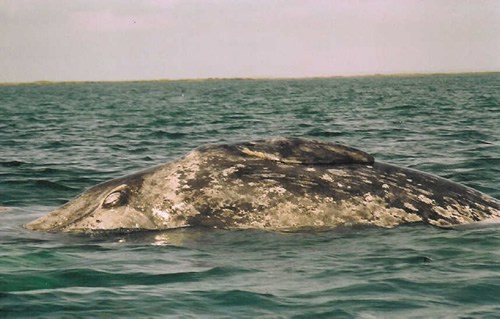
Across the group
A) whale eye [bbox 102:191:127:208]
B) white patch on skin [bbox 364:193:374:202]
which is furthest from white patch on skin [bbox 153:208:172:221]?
white patch on skin [bbox 364:193:374:202]

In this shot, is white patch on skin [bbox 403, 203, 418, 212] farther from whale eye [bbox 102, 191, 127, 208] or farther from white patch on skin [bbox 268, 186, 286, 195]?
whale eye [bbox 102, 191, 127, 208]

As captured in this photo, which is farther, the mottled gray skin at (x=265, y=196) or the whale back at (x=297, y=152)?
the whale back at (x=297, y=152)

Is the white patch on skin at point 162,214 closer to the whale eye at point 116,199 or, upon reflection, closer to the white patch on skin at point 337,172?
the whale eye at point 116,199

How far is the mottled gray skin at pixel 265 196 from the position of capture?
8195mm

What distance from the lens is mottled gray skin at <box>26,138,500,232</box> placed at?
323 inches

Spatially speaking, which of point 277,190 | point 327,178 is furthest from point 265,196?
point 327,178

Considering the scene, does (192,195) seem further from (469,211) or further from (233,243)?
(469,211)

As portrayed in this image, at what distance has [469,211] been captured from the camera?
28.3ft

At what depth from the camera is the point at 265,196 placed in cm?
826

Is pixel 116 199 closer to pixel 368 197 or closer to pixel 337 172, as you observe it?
pixel 337 172

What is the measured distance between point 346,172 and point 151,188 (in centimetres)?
206

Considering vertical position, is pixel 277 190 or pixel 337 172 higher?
pixel 337 172

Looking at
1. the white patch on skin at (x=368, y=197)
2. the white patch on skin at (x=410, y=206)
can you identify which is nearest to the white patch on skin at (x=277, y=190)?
the white patch on skin at (x=368, y=197)

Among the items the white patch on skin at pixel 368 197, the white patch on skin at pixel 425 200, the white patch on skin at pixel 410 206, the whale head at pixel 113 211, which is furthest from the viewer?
the white patch on skin at pixel 425 200
